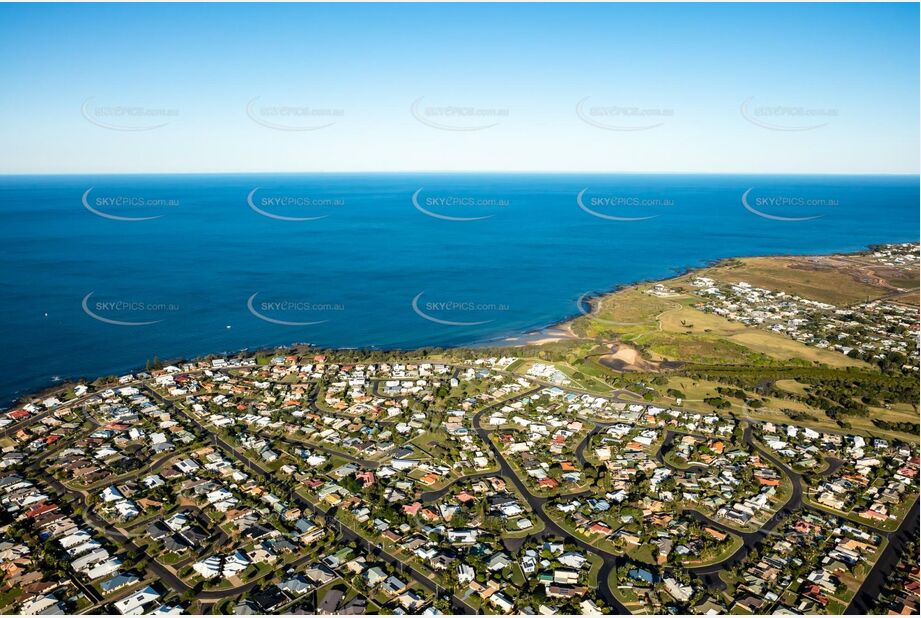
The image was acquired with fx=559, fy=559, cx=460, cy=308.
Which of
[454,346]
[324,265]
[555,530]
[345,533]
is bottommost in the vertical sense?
[345,533]

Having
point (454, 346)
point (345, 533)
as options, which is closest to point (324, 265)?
point (454, 346)

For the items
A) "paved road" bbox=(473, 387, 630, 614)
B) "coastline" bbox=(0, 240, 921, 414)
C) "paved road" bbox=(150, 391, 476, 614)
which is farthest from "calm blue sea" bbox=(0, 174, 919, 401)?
"paved road" bbox=(473, 387, 630, 614)

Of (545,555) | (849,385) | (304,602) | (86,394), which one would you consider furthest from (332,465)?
(849,385)

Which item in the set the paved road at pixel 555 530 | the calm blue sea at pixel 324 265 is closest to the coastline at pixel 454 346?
the calm blue sea at pixel 324 265

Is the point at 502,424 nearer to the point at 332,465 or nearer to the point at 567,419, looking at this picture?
the point at 567,419

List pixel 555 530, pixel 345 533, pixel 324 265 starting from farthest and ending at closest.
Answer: pixel 324 265 → pixel 555 530 → pixel 345 533

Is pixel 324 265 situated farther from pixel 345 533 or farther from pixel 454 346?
pixel 345 533

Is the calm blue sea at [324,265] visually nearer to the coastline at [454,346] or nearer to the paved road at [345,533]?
the coastline at [454,346]

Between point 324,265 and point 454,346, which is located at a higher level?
point 324,265
